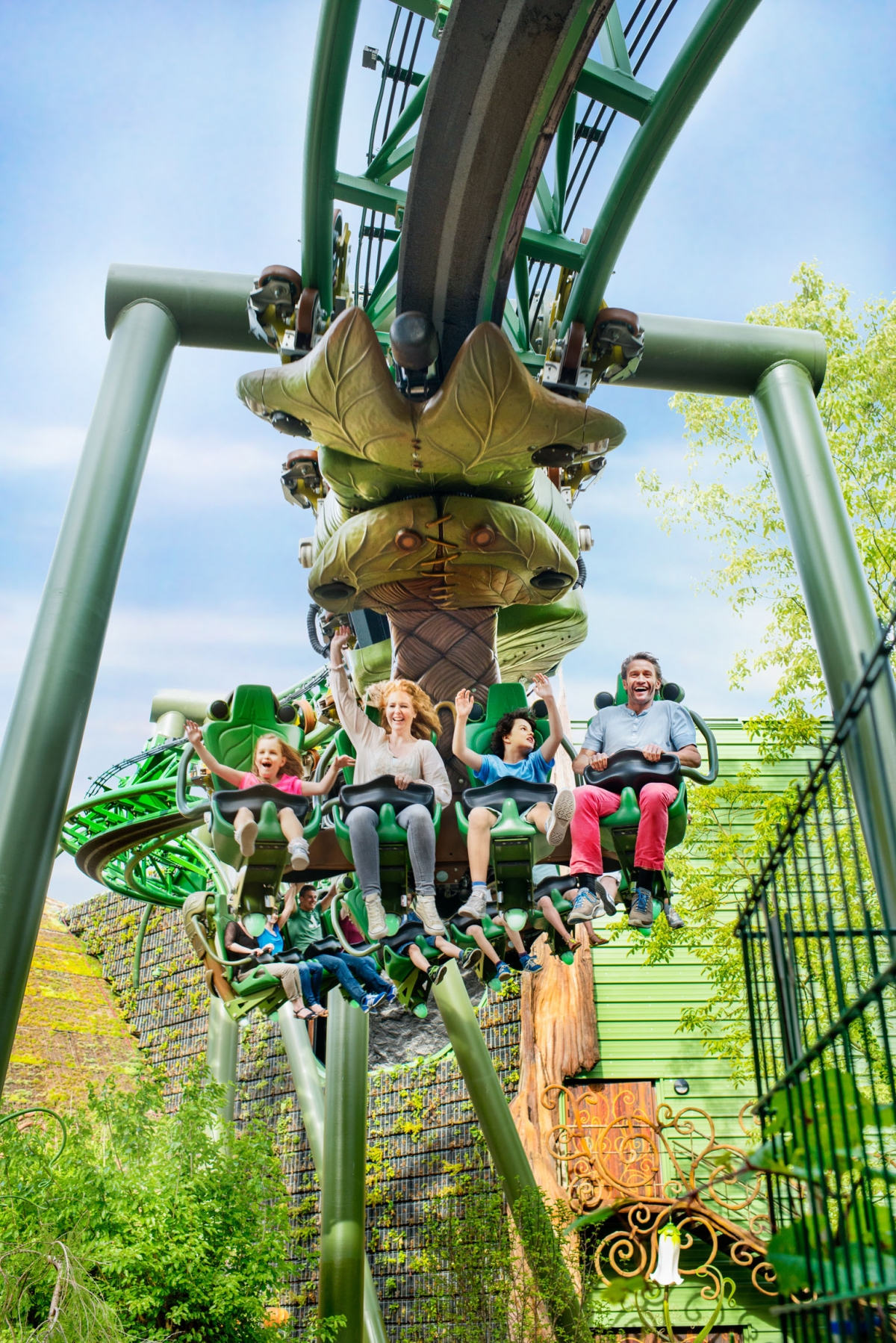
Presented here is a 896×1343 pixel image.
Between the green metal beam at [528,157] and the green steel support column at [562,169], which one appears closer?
the green metal beam at [528,157]

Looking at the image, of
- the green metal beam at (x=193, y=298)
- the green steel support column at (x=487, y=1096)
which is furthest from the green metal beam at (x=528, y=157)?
the green steel support column at (x=487, y=1096)

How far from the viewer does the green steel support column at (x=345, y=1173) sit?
9.09 m

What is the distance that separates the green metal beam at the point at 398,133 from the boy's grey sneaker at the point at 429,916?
3620mm

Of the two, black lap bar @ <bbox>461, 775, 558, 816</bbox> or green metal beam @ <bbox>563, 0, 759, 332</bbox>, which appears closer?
green metal beam @ <bbox>563, 0, 759, 332</bbox>

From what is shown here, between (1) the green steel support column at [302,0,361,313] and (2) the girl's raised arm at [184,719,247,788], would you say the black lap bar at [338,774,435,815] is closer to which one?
(2) the girl's raised arm at [184,719,247,788]

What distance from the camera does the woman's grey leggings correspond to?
19.0 ft

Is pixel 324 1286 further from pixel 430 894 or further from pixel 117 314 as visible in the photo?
pixel 117 314

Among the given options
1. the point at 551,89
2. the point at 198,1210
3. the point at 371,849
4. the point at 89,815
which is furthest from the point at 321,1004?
the point at 89,815

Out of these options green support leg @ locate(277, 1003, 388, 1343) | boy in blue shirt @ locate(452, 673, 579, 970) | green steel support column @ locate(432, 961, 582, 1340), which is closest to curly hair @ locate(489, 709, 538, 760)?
boy in blue shirt @ locate(452, 673, 579, 970)

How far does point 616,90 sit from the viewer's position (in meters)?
4.70

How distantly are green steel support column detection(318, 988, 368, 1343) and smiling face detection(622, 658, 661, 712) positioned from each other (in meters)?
5.06

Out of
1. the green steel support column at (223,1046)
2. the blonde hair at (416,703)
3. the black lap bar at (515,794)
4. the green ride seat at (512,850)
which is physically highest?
the green steel support column at (223,1046)

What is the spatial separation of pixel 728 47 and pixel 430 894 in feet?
13.2

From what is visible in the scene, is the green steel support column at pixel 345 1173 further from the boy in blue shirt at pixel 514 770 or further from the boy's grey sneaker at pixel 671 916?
the boy's grey sneaker at pixel 671 916
